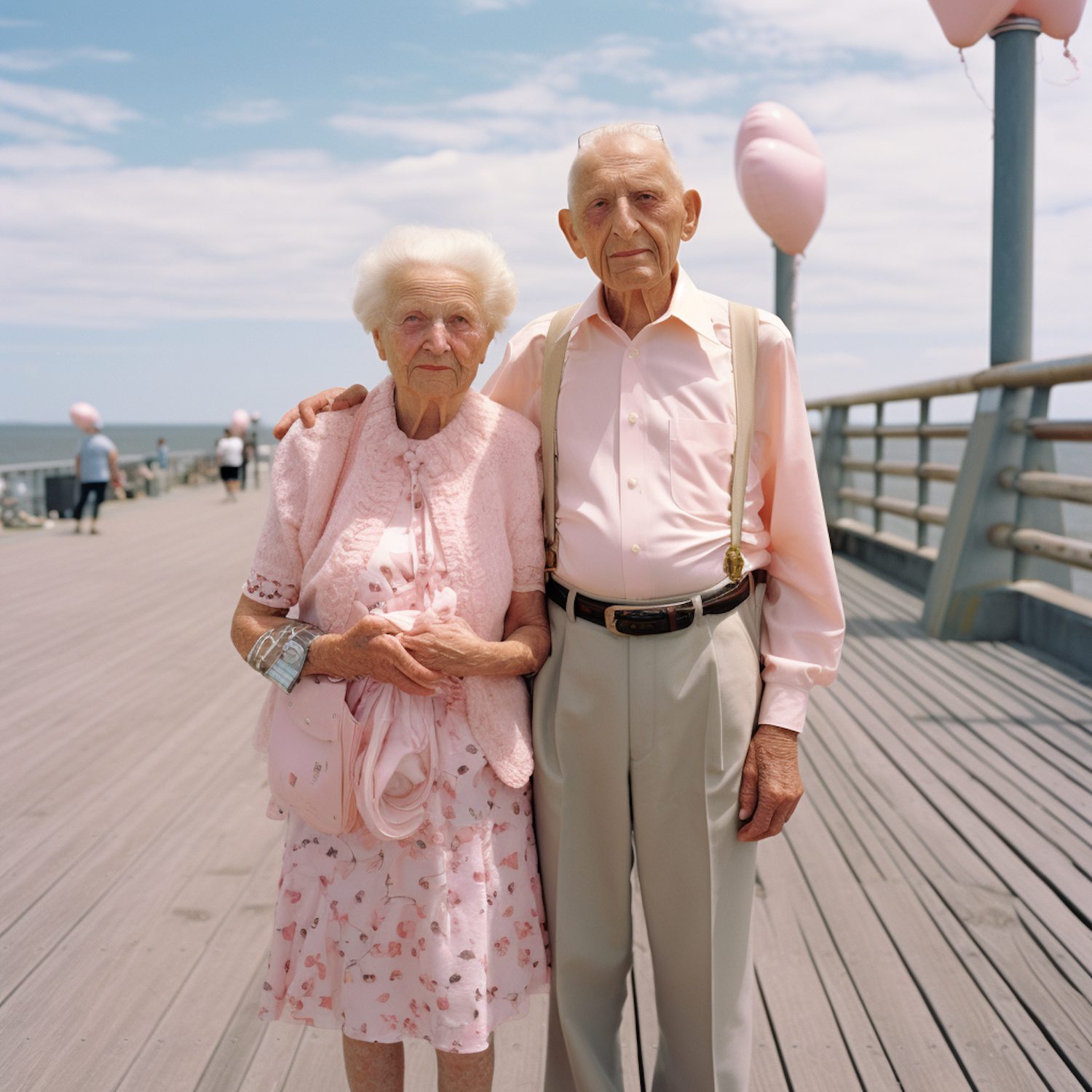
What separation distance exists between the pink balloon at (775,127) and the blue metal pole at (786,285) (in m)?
0.99

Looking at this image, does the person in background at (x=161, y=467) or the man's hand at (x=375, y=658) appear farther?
the person in background at (x=161, y=467)

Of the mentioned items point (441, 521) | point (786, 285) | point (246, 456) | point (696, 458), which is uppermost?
point (786, 285)

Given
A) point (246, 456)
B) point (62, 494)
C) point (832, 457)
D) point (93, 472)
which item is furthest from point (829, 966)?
point (246, 456)

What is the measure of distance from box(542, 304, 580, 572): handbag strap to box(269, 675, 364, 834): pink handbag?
45cm

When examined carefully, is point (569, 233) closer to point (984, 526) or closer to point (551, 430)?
point (551, 430)

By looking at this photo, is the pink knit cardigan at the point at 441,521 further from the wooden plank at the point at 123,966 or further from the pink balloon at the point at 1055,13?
the pink balloon at the point at 1055,13

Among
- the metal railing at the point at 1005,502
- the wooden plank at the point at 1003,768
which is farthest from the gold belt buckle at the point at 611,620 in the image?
the metal railing at the point at 1005,502

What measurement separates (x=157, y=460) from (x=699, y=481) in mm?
21674

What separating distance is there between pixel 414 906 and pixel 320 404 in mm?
897

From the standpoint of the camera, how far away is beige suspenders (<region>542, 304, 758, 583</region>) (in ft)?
5.41

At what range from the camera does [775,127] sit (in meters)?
6.57

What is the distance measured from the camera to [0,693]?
4816 millimetres

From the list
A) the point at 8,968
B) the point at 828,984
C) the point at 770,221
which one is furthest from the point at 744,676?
the point at 770,221

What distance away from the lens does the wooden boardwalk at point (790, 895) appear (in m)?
1.99
